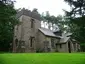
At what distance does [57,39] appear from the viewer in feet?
116

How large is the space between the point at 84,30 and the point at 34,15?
20722 mm

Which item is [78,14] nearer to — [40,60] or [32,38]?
[40,60]

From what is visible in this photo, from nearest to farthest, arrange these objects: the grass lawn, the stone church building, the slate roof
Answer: the grass lawn → the stone church building → the slate roof

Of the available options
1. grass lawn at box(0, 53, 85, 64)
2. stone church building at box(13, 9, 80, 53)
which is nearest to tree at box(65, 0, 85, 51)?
grass lawn at box(0, 53, 85, 64)

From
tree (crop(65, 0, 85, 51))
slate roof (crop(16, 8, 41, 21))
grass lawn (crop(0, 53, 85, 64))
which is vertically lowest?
grass lawn (crop(0, 53, 85, 64))

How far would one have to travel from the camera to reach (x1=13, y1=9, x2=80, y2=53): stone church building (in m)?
30.0

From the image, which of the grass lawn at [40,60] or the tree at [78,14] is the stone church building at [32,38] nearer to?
the grass lawn at [40,60]

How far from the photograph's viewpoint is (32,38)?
3141cm

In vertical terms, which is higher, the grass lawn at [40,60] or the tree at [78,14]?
the tree at [78,14]

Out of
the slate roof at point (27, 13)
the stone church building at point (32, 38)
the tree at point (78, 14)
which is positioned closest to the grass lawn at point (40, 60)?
the tree at point (78, 14)

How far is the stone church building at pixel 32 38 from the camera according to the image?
30047 millimetres

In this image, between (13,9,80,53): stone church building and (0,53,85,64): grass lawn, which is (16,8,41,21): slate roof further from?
(0,53,85,64): grass lawn

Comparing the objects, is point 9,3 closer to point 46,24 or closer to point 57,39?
point 57,39

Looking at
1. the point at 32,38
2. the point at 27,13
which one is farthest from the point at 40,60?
the point at 27,13
